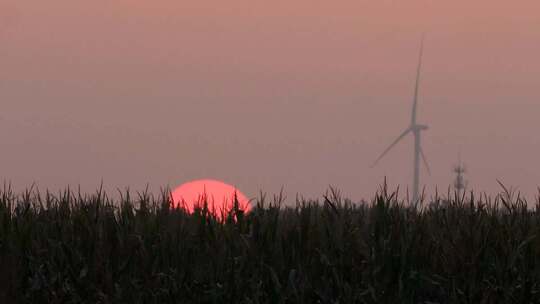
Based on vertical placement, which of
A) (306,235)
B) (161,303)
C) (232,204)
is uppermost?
(232,204)

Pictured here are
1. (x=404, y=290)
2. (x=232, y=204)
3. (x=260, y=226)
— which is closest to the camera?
(x=404, y=290)

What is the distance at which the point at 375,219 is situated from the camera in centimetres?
1305

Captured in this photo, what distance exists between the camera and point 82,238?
43.2ft

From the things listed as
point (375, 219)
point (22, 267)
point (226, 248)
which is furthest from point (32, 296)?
point (375, 219)

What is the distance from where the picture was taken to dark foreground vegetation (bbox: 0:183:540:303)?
1215 centimetres

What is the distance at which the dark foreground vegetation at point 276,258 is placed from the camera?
1215 centimetres

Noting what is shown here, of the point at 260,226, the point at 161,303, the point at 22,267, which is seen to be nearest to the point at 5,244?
the point at 22,267

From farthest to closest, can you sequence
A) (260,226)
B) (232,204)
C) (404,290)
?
(232,204), (260,226), (404,290)

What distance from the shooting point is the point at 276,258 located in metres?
12.4

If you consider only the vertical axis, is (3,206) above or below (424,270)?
above

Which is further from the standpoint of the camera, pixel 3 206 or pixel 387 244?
pixel 3 206

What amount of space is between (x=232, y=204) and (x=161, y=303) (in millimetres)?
2224

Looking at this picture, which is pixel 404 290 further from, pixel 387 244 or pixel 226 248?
pixel 226 248

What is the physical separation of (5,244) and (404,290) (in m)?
5.44
